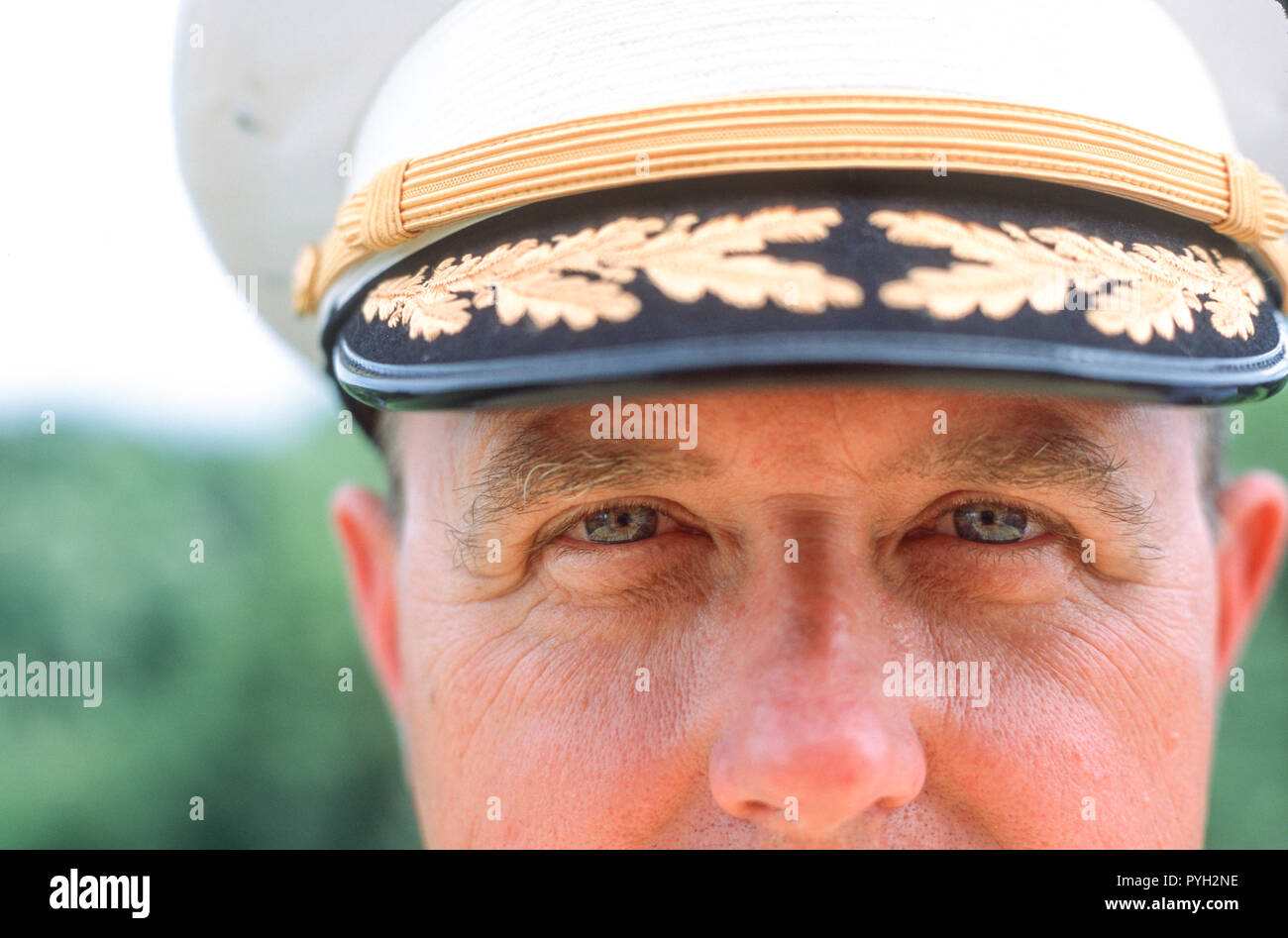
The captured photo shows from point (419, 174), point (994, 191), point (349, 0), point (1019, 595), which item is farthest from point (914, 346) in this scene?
point (349, 0)

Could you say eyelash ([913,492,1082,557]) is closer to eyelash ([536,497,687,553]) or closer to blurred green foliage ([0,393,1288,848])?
eyelash ([536,497,687,553])

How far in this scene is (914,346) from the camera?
0.97m

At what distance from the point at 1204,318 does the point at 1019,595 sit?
16.7 inches

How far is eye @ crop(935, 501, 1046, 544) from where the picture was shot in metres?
1.36

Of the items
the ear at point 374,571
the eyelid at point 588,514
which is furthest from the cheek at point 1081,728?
the ear at point 374,571

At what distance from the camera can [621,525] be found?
4.60 feet

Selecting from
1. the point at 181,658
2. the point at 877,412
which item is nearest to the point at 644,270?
the point at 877,412

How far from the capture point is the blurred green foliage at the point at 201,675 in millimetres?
3271

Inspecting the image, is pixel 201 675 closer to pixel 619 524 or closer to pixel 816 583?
pixel 619 524

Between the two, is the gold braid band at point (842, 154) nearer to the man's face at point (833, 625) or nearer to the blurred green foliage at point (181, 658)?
the man's face at point (833, 625)

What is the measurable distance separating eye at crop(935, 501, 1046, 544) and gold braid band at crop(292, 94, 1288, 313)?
1.42 feet

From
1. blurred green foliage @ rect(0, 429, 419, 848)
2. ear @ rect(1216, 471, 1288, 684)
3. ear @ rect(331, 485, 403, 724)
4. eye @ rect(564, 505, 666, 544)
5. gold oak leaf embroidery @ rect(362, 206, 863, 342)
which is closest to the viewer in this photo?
gold oak leaf embroidery @ rect(362, 206, 863, 342)

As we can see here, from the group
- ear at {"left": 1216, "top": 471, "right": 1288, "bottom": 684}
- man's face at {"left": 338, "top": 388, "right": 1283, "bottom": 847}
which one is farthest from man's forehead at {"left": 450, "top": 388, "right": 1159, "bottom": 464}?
ear at {"left": 1216, "top": 471, "right": 1288, "bottom": 684}

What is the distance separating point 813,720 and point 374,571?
3.59 ft
